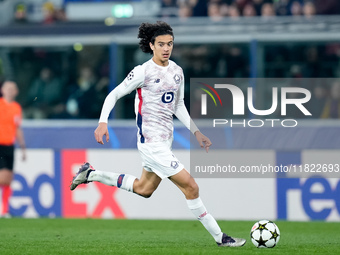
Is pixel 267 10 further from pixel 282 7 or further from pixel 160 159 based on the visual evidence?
pixel 160 159

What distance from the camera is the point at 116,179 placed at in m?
8.66

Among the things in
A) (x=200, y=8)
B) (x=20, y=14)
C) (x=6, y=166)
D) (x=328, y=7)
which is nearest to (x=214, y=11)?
(x=200, y=8)

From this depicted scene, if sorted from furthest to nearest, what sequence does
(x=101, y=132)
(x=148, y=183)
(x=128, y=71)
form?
1. (x=128, y=71)
2. (x=148, y=183)
3. (x=101, y=132)

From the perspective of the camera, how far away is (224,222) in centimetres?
1200

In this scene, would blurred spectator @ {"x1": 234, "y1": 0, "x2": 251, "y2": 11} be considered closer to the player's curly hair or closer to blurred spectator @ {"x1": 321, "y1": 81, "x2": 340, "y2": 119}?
blurred spectator @ {"x1": 321, "y1": 81, "x2": 340, "y2": 119}

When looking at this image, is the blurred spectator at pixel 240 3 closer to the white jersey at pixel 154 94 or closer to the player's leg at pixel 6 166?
the player's leg at pixel 6 166

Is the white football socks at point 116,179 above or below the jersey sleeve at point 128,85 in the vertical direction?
below

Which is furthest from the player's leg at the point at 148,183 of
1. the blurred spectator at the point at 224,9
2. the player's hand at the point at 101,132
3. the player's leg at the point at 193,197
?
the blurred spectator at the point at 224,9

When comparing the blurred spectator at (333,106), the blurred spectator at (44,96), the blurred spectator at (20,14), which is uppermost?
the blurred spectator at (20,14)

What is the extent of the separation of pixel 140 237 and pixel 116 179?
1374mm

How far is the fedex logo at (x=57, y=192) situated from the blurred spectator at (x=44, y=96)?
2490 mm

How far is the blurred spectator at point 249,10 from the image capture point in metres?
15.5

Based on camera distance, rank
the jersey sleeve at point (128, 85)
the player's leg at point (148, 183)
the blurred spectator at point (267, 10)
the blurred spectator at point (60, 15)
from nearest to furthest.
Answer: the jersey sleeve at point (128, 85), the player's leg at point (148, 183), the blurred spectator at point (267, 10), the blurred spectator at point (60, 15)

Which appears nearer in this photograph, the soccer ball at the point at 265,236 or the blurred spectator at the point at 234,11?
the soccer ball at the point at 265,236
